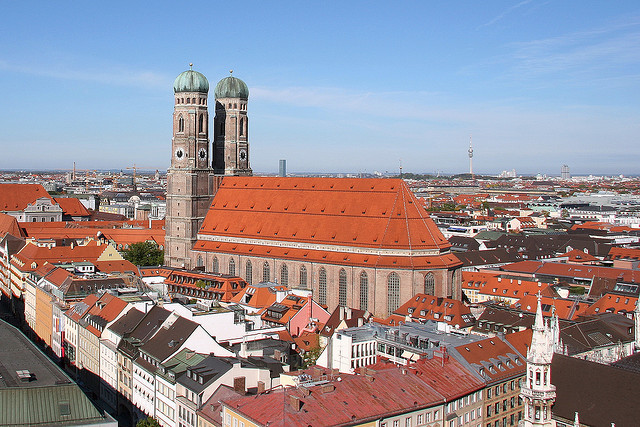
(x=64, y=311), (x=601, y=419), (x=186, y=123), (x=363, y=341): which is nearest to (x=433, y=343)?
(x=363, y=341)

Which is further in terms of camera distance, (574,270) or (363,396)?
(574,270)

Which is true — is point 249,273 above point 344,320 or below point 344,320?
above

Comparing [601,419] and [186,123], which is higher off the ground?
[186,123]

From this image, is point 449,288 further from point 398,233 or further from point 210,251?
point 210,251

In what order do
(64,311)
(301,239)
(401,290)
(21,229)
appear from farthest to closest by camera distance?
(21,229) < (301,239) < (401,290) < (64,311)

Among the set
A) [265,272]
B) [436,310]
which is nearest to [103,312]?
[265,272]

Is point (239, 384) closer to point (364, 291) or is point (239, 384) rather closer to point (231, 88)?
A: point (364, 291)

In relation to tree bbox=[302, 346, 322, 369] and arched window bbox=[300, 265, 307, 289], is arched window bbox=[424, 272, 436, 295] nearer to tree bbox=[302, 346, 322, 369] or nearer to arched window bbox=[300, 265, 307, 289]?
arched window bbox=[300, 265, 307, 289]
